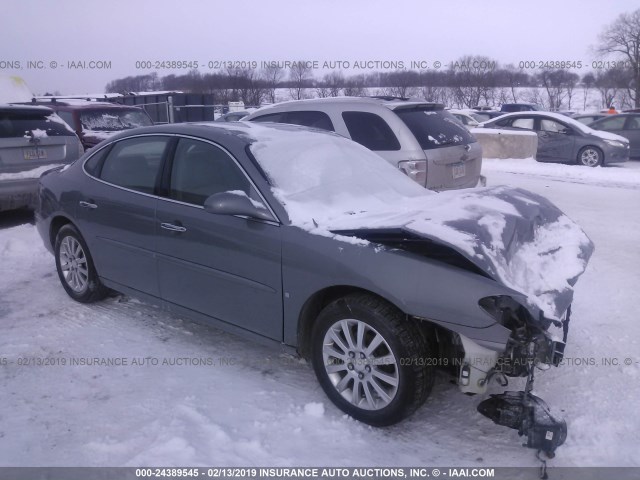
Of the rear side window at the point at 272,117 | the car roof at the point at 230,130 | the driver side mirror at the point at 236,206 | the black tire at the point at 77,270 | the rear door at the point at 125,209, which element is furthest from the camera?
the rear side window at the point at 272,117

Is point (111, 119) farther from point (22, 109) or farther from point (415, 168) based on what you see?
point (415, 168)

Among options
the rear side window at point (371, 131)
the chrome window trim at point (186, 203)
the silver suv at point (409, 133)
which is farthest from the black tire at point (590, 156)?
the chrome window trim at point (186, 203)

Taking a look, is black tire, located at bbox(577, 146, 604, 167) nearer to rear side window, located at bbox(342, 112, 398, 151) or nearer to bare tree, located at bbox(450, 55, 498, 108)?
rear side window, located at bbox(342, 112, 398, 151)

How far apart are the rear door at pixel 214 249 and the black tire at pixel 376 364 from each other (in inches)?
14.8

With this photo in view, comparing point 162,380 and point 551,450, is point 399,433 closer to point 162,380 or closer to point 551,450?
point 551,450

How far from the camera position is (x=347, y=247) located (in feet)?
10.2

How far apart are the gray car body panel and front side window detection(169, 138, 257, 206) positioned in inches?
2.4

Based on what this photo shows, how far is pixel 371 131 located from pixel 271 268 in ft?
12.0

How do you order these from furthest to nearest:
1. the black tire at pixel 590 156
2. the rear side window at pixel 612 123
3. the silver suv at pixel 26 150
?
the rear side window at pixel 612 123 < the black tire at pixel 590 156 < the silver suv at pixel 26 150

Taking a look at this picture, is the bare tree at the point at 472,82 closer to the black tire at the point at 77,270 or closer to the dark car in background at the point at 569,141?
the dark car in background at the point at 569,141

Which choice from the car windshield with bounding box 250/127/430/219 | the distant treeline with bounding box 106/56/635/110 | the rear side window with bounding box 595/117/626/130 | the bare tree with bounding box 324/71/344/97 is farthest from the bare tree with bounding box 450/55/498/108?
the car windshield with bounding box 250/127/430/219

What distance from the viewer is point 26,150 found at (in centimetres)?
723

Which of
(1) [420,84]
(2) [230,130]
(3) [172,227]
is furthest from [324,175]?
(1) [420,84]

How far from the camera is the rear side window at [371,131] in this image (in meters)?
6.46
